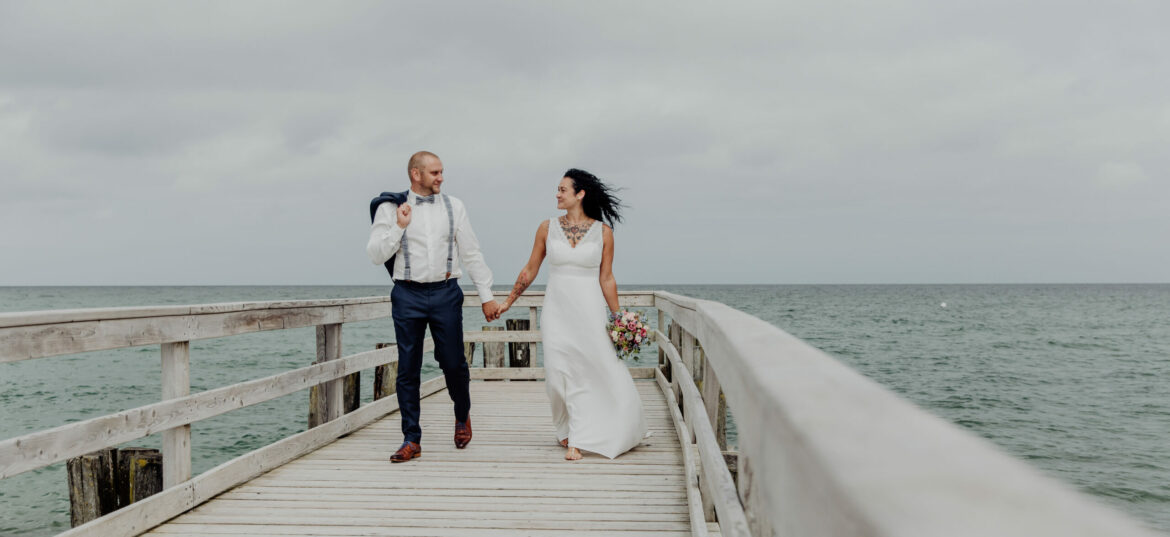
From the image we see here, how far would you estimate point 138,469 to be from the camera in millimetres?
3705

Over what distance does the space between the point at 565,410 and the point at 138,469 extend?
259cm

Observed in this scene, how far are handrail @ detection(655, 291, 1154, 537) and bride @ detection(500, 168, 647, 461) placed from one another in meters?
4.14

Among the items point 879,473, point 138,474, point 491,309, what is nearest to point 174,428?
point 138,474

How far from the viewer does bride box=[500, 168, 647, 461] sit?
5086 mm

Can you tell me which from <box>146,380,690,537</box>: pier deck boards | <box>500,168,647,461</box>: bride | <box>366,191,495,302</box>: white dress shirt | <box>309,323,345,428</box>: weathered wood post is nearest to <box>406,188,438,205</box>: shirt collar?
<box>366,191,495,302</box>: white dress shirt

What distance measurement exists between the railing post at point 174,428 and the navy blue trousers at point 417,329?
134 cm

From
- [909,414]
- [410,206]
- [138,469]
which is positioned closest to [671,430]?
[410,206]

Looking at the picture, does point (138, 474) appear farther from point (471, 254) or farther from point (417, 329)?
point (471, 254)

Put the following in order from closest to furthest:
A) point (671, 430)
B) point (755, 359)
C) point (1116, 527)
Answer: point (1116, 527)
point (755, 359)
point (671, 430)

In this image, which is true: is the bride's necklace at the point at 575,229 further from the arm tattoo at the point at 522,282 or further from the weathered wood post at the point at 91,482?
the weathered wood post at the point at 91,482

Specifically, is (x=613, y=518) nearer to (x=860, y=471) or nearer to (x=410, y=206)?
(x=410, y=206)

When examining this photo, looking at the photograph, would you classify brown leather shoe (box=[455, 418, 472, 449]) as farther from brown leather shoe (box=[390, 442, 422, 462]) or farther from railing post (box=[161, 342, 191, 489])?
railing post (box=[161, 342, 191, 489])

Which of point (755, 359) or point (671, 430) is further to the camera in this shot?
point (671, 430)

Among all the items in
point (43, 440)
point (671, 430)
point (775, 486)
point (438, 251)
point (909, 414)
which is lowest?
point (671, 430)
